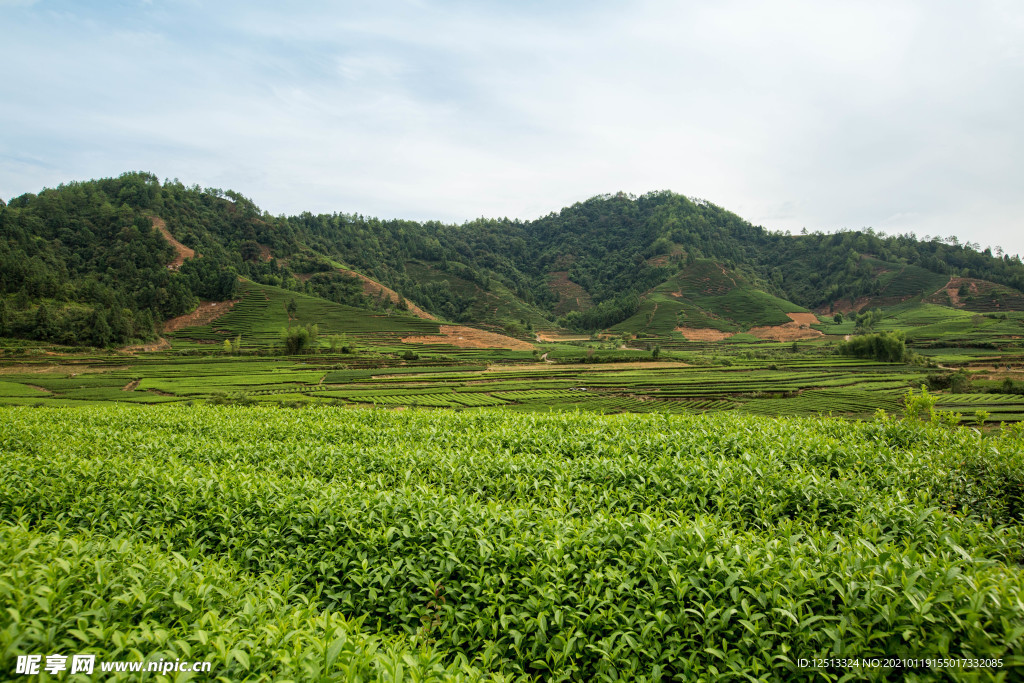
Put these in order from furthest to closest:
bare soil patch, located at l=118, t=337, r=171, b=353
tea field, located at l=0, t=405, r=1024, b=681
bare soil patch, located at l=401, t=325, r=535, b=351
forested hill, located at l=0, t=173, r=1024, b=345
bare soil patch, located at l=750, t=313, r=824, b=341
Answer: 1. bare soil patch, located at l=750, t=313, r=824, b=341
2. bare soil patch, located at l=401, t=325, r=535, b=351
3. forested hill, located at l=0, t=173, r=1024, b=345
4. bare soil patch, located at l=118, t=337, r=171, b=353
5. tea field, located at l=0, t=405, r=1024, b=681

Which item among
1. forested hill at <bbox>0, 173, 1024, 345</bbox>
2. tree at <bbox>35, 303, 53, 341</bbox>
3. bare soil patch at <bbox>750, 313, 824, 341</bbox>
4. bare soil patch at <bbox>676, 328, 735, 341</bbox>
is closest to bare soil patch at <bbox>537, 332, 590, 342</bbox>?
forested hill at <bbox>0, 173, 1024, 345</bbox>

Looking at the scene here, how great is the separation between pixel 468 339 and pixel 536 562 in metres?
78.9

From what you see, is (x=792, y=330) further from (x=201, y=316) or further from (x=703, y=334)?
(x=201, y=316)

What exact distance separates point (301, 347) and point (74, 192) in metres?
87.3

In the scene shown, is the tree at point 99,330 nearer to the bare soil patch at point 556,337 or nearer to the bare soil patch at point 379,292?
the bare soil patch at point 379,292

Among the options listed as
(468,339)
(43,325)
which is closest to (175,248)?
(43,325)

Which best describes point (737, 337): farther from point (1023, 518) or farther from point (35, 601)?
point (35, 601)

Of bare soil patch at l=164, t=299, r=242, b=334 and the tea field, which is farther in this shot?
bare soil patch at l=164, t=299, r=242, b=334

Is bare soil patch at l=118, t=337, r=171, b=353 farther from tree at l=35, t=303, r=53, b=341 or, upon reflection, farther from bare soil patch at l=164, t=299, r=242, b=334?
bare soil patch at l=164, t=299, r=242, b=334

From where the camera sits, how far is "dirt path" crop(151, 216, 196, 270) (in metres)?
90.8

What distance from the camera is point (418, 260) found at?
148 metres

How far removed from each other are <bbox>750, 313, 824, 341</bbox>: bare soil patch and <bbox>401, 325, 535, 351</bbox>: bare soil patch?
4948cm

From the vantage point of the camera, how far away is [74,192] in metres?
104

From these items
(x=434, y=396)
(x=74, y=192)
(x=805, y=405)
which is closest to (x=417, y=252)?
(x=74, y=192)
